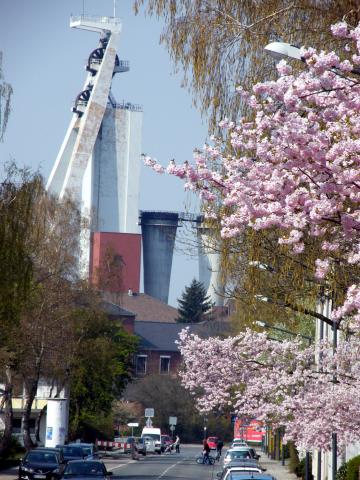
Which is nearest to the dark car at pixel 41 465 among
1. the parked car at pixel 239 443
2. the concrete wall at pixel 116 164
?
the parked car at pixel 239 443

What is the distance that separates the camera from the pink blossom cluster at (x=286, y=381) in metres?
28.0

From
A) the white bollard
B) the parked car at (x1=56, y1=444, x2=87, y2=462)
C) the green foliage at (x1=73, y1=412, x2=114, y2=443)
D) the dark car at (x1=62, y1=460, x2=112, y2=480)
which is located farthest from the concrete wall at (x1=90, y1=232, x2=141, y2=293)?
the dark car at (x1=62, y1=460, x2=112, y2=480)

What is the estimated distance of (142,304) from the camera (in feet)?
497

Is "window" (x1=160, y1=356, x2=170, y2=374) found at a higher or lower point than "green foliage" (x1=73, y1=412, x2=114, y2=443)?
higher

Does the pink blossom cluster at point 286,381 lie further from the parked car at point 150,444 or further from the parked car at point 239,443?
the parked car at point 150,444

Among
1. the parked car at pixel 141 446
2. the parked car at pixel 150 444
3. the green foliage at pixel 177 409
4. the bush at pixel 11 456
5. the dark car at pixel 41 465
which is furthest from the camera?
the green foliage at pixel 177 409

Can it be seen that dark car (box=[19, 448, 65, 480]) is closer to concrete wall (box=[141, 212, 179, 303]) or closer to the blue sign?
the blue sign

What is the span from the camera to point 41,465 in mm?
37312

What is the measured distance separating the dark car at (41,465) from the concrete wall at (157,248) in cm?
9549

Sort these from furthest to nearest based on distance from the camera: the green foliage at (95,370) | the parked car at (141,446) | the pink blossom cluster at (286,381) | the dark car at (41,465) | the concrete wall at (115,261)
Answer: the parked car at (141,446)
the concrete wall at (115,261)
the green foliage at (95,370)
the dark car at (41,465)
the pink blossom cluster at (286,381)

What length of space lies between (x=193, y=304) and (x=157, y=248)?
2473cm

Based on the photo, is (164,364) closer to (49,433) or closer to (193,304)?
(193,304)

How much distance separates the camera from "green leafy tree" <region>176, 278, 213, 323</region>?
6294 inches

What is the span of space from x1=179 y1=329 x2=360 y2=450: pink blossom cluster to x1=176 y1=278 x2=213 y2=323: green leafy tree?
120 m
